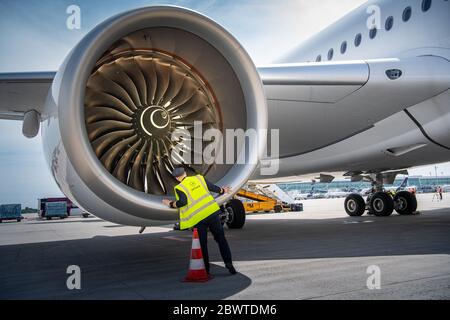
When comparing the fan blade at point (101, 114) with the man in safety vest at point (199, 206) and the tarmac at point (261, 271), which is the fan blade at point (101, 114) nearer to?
the man in safety vest at point (199, 206)

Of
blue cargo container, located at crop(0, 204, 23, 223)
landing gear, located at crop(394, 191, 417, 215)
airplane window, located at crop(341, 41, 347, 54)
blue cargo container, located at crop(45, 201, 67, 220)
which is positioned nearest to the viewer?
airplane window, located at crop(341, 41, 347, 54)

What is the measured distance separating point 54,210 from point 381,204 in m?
26.8

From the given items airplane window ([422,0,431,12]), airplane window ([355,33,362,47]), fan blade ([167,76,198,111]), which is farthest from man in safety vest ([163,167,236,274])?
airplane window ([355,33,362,47])

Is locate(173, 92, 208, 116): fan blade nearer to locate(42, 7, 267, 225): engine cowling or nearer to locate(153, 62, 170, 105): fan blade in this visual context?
locate(42, 7, 267, 225): engine cowling

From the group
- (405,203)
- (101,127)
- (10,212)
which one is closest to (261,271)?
(101,127)

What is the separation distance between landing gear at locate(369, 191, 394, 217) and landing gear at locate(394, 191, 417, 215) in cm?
55

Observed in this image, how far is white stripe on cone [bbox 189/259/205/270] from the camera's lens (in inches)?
143

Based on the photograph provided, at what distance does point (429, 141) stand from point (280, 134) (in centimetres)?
256

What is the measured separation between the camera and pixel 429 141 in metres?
6.80

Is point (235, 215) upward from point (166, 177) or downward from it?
downward

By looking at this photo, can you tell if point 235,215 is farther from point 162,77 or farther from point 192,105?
point 162,77

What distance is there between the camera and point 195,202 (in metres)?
3.83
